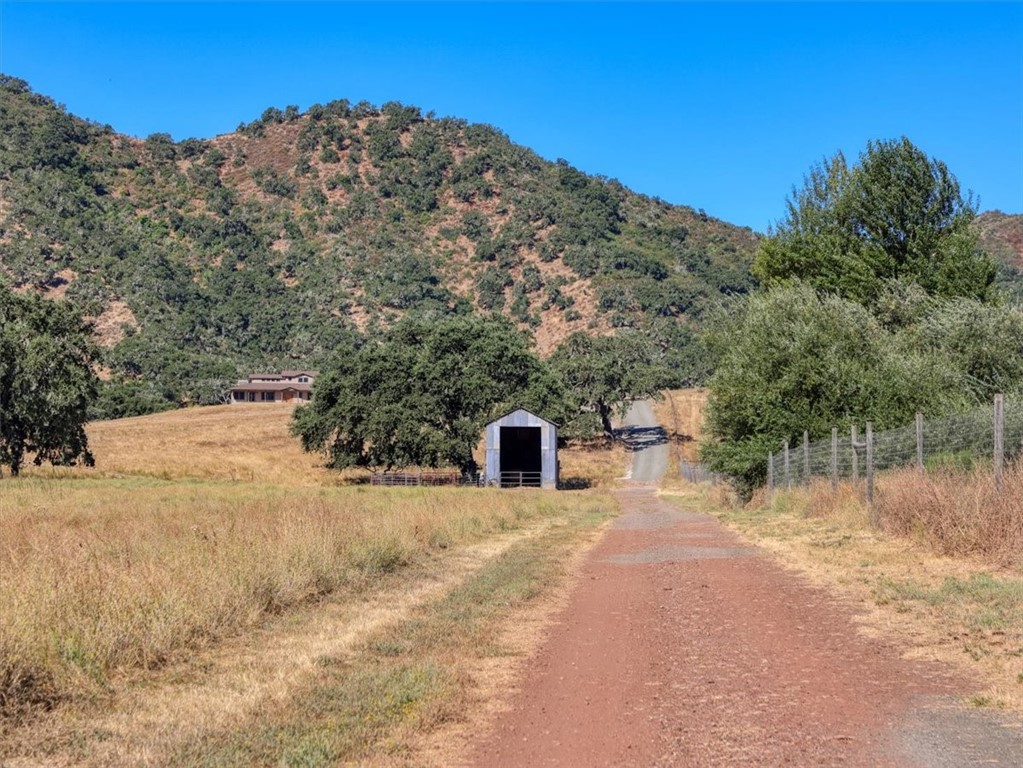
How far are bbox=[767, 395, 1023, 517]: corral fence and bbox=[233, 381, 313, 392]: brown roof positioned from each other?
9407cm

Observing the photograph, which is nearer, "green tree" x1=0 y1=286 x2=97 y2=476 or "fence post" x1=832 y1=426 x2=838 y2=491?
"fence post" x1=832 y1=426 x2=838 y2=491

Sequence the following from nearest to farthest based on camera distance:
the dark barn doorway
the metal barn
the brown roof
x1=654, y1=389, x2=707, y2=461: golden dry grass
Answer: the metal barn < the dark barn doorway < x1=654, y1=389, x2=707, y2=461: golden dry grass < the brown roof

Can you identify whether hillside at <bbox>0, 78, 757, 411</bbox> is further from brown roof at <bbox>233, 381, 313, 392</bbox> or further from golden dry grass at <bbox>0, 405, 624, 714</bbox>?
golden dry grass at <bbox>0, 405, 624, 714</bbox>

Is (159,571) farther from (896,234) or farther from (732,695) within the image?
(896,234)

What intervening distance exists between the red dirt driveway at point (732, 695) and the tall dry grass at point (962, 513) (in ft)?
9.10

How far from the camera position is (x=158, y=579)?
29.9ft

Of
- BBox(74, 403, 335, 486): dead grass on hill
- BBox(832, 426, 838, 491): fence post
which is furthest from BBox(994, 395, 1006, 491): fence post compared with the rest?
BBox(74, 403, 335, 486): dead grass on hill

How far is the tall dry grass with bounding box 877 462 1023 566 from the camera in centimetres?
1232

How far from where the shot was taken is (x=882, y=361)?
92.7ft

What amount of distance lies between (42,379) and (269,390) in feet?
219

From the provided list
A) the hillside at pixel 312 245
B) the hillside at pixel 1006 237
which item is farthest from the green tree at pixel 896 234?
the hillside at pixel 1006 237

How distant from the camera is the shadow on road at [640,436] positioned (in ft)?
295

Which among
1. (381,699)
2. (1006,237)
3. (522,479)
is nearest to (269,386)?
(522,479)

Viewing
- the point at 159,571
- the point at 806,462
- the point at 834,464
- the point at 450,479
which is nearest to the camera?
the point at 159,571
